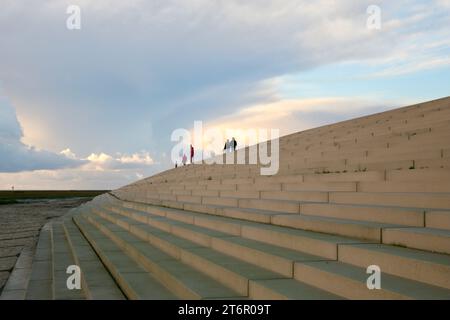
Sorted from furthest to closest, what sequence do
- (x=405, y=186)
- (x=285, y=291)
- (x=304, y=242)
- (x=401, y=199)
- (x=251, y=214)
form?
(x=251, y=214) → (x=405, y=186) → (x=401, y=199) → (x=304, y=242) → (x=285, y=291)

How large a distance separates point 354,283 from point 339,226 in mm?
1516

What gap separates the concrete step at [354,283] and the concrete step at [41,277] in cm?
409

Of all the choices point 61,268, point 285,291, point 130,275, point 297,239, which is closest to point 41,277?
point 61,268

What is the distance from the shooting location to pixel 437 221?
4285 mm

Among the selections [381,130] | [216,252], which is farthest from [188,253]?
[381,130]

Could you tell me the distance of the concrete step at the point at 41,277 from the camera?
693 centimetres

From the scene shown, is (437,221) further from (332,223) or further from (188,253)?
(188,253)

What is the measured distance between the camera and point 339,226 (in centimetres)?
506

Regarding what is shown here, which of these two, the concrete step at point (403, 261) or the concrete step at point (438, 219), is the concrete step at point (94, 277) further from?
the concrete step at point (438, 219)

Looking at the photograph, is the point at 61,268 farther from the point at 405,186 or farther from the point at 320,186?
the point at 405,186

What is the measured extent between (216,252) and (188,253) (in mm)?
346

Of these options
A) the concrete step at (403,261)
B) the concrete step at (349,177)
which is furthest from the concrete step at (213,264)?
the concrete step at (349,177)
